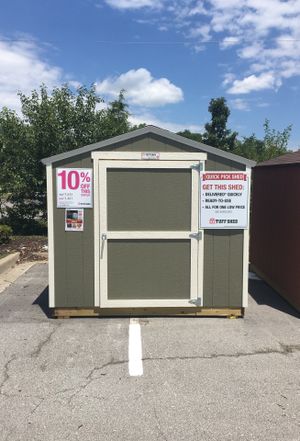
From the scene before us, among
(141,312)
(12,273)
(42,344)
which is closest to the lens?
(42,344)

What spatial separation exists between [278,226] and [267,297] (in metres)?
1.21

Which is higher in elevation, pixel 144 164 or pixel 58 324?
pixel 144 164

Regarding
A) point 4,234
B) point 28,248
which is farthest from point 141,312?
point 4,234

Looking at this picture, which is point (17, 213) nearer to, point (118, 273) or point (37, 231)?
point (37, 231)

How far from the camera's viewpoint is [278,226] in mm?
7367

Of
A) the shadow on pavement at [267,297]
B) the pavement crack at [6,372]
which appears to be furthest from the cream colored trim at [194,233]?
the pavement crack at [6,372]

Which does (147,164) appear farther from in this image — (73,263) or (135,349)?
(135,349)

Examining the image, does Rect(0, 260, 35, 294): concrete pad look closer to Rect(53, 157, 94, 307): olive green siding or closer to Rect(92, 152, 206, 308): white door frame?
Rect(53, 157, 94, 307): olive green siding

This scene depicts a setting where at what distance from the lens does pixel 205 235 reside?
19.1 ft

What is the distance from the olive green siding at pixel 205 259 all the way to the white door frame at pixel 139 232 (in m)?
0.08

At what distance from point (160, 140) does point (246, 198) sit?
1392 mm

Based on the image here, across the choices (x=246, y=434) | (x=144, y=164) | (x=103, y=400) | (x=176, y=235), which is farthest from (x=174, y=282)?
(x=246, y=434)

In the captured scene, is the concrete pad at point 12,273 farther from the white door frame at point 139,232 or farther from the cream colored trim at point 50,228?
the white door frame at point 139,232

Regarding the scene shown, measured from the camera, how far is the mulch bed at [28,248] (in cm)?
1032
